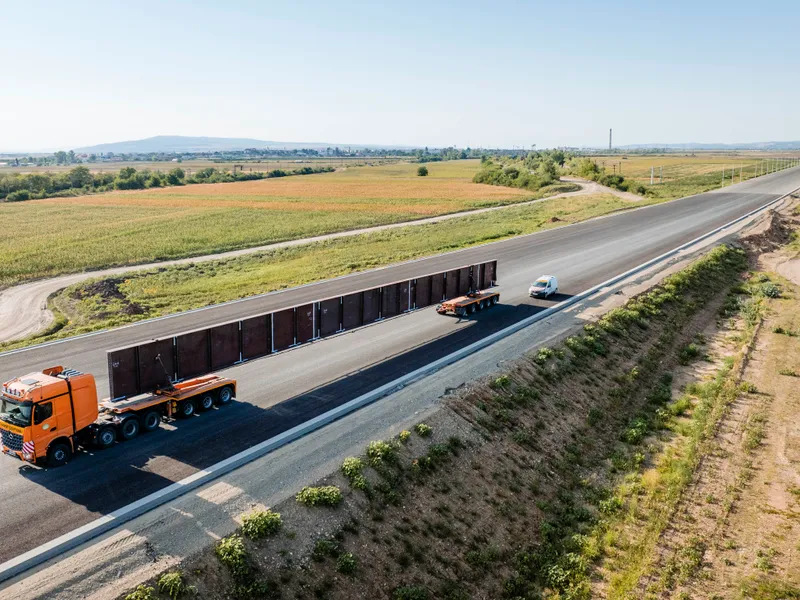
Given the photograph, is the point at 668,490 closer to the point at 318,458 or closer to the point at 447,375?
the point at 447,375

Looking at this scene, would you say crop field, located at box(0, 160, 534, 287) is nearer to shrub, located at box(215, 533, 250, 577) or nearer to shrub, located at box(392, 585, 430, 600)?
shrub, located at box(215, 533, 250, 577)

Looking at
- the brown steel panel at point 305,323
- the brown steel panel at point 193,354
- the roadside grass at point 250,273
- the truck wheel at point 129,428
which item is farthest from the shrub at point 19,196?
the truck wheel at point 129,428

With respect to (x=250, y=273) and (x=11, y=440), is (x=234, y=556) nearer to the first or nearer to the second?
(x=11, y=440)

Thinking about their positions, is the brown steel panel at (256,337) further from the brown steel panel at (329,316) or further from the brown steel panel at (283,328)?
the brown steel panel at (329,316)

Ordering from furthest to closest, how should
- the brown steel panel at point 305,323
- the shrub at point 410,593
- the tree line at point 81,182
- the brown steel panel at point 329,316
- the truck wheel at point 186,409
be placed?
the tree line at point 81,182
the brown steel panel at point 329,316
the brown steel panel at point 305,323
the truck wheel at point 186,409
the shrub at point 410,593

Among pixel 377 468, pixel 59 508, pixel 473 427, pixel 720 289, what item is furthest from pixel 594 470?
pixel 720 289
